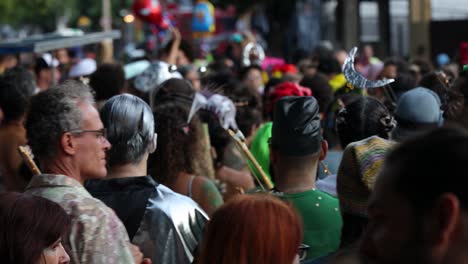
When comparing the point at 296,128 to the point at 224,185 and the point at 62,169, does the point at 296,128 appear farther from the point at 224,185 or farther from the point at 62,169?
the point at 224,185

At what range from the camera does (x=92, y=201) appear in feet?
13.3

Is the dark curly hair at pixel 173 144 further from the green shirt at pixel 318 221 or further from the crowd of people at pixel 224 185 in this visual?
the green shirt at pixel 318 221

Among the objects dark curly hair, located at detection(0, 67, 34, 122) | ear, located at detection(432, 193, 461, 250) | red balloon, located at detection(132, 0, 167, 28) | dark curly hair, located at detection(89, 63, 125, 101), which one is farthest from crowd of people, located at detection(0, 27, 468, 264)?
red balloon, located at detection(132, 0, 167, 28)

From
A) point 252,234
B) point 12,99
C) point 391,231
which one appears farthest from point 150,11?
point 391,231

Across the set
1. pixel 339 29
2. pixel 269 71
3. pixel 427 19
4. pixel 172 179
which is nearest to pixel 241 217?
pixel 172 179

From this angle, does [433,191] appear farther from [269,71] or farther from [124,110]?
[269,71]

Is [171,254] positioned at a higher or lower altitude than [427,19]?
higher

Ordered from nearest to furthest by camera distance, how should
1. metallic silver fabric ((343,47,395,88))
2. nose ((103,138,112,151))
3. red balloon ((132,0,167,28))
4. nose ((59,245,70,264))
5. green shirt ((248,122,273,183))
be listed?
nose ((59,245,70,264)) → nose ((103,138,112,151)) → metallic silver fabric ((343,47,395,88)) → green shirt ((248,122,273,183)) → red balloon ((132,0,167,28))

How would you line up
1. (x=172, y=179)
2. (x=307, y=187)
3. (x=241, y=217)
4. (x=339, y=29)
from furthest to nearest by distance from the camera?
(x=339, y=29), (x=172, y=179), (x=307, y=187), (x=241, y=217)

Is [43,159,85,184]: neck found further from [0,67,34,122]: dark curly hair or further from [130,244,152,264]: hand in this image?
[0,67,34,122]: dark curly hair

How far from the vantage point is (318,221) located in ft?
13.8

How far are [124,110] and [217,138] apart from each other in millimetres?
2363

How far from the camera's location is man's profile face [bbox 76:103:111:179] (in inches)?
172

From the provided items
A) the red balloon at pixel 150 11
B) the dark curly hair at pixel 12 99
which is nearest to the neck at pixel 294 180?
the dark curly hair at pixel 12 99
